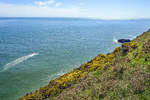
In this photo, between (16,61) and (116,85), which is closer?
(116,85)

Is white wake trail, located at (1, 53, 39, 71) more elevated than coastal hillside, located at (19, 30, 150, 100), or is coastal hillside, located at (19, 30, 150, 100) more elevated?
coastal hillside, located at (19, 30, 150, 100)

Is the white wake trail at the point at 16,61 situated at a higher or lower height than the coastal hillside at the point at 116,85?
lower

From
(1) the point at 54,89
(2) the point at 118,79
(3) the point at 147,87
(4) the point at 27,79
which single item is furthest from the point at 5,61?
(3) the point at 147,87

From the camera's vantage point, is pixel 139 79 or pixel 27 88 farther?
pixel 27 88

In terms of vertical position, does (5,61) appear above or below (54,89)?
Answer: below

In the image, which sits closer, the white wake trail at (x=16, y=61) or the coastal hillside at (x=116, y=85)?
the coastal hillside at (x=116, y=85)

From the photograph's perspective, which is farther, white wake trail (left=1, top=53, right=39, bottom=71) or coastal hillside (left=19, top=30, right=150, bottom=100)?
white wake trail (left=1, top=53, right=39, bottom=71)

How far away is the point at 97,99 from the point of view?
39.8 feet

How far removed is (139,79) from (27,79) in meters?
23.0

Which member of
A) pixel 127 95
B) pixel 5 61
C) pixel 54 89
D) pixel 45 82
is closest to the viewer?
pixel 127 95

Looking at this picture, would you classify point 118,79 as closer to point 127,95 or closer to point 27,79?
point 127,95

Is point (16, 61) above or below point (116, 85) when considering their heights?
below

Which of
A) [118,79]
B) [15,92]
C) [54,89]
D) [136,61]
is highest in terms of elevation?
[136,61]

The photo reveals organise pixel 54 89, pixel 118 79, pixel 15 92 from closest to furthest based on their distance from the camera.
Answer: pixel 118 79 → pixel 54 89 → pixel 15 92
